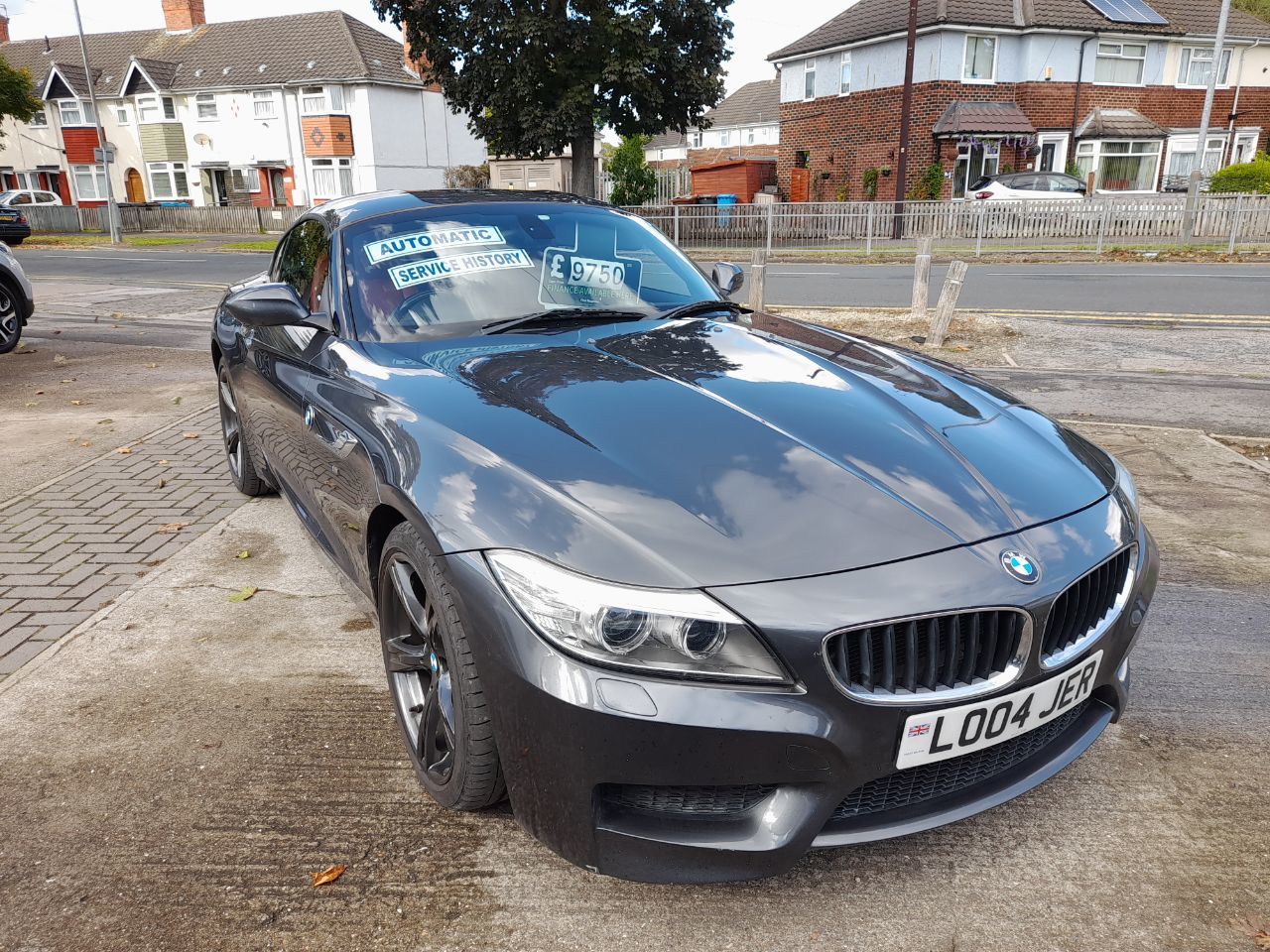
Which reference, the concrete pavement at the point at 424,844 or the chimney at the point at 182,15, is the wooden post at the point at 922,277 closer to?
the concrete pavement at the point at 424,844

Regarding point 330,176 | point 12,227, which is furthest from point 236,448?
point 330,176

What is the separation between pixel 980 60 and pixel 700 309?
34.2m

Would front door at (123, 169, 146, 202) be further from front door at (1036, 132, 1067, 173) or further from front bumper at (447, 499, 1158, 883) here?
front bumper at (447, 499, 1158, 883)

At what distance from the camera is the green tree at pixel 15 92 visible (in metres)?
39.7

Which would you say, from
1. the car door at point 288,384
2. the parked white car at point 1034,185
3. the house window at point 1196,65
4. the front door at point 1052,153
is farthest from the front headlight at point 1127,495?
the house window at point 1196,65

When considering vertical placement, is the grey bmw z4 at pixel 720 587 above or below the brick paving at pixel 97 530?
above

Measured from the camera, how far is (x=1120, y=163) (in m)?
35.5

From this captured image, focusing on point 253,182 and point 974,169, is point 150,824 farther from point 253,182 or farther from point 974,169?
point 253,182

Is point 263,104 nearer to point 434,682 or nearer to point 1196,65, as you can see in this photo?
point 1196,65

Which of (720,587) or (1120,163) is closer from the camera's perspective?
(720,587)

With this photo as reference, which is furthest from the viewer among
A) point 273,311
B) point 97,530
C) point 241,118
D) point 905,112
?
point 241,118

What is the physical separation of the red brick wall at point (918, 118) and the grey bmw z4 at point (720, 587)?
107 ft

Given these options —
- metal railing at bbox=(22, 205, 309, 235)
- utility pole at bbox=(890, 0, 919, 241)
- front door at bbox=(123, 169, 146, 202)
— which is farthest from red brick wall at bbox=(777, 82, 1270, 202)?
front door at bbox=(123, 169, 146, 202)

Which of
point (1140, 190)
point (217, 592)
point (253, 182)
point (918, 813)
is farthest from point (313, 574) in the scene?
point (253, 182)
